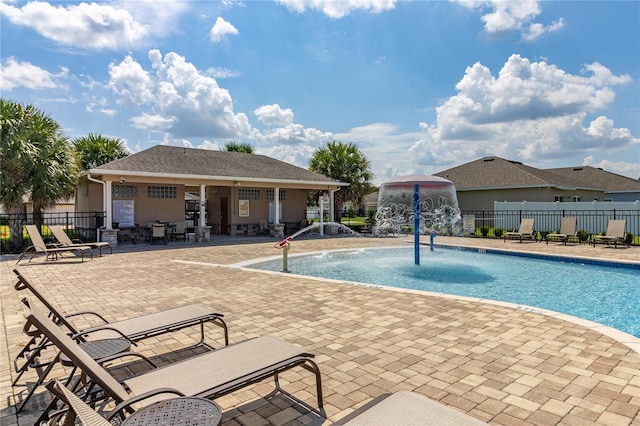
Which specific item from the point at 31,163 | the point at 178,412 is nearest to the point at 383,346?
the point at 178,412

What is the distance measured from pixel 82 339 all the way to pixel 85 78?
14.5 m

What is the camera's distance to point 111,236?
1631 centimetres

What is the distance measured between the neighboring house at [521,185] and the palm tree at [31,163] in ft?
84.7

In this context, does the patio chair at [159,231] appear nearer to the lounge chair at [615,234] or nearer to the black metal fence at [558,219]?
the black metal fence at [558,219]

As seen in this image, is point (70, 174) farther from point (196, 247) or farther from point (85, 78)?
point (196, 247)

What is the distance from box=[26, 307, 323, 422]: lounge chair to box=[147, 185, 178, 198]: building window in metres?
17.8

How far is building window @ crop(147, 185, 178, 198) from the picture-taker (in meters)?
19.5

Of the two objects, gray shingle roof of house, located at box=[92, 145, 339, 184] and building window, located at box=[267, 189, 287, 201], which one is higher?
gray shingle roof of house, located at box=[92, 145, 339, 184]

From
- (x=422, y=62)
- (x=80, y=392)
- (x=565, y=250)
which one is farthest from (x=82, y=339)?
(x=422, y=62)

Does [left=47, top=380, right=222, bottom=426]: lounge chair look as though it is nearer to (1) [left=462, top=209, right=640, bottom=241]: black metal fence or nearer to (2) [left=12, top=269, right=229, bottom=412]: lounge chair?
(2) [left=12, top=269, right=229, bottom=412]: lounge chair

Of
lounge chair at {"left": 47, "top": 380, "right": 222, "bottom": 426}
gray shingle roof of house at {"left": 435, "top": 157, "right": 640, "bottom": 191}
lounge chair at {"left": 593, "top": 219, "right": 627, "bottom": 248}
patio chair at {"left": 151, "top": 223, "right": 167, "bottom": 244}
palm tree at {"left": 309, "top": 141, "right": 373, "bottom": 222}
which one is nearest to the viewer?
lounge chair at {"left": 47, "top": 380, "right": 222, "bottom": 426}

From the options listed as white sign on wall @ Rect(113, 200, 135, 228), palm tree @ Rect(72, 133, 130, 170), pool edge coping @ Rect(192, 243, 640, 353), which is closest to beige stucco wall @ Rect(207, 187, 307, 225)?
white sign on wall @ Rect(113, 200, 135, 228)

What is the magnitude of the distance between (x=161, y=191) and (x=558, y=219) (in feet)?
76.2

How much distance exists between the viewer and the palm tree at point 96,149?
27.1 m
